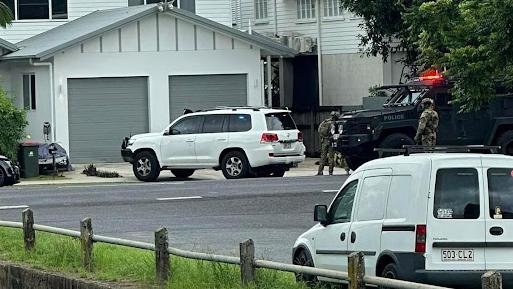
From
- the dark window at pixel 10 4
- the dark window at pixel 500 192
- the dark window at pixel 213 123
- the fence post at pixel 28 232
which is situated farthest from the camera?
the dark window at pixel 10 4

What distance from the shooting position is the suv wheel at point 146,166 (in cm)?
3281

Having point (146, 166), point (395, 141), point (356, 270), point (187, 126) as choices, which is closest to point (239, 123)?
point (187, 126)

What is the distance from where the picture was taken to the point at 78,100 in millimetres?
39656

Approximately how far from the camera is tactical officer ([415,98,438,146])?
26859mm

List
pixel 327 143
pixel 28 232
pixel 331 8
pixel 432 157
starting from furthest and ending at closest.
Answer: pixel 331 8 < pixel 327 143 < pixel 28 232 < pixel 432 157

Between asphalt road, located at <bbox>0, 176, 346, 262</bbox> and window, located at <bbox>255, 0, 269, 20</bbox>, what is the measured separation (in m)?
19.8

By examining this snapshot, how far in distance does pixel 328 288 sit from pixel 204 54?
95.9ft

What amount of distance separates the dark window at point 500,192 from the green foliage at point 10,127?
24.7 meters

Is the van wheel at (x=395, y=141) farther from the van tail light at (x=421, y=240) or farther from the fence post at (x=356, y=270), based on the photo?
the fence post at (x=356, y=270)

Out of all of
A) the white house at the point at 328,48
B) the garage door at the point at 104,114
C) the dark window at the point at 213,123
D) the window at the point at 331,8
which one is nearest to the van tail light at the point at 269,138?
the dark window at the point at 213,123

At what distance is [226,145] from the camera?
31938mm

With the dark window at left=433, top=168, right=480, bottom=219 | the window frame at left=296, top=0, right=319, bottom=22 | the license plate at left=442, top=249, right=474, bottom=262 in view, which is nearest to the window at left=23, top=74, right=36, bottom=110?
the window frame at left=296, top=0, right=319, bottom=22

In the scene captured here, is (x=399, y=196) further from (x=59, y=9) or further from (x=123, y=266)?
(x=59, y=9)

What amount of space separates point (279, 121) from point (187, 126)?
253cm
